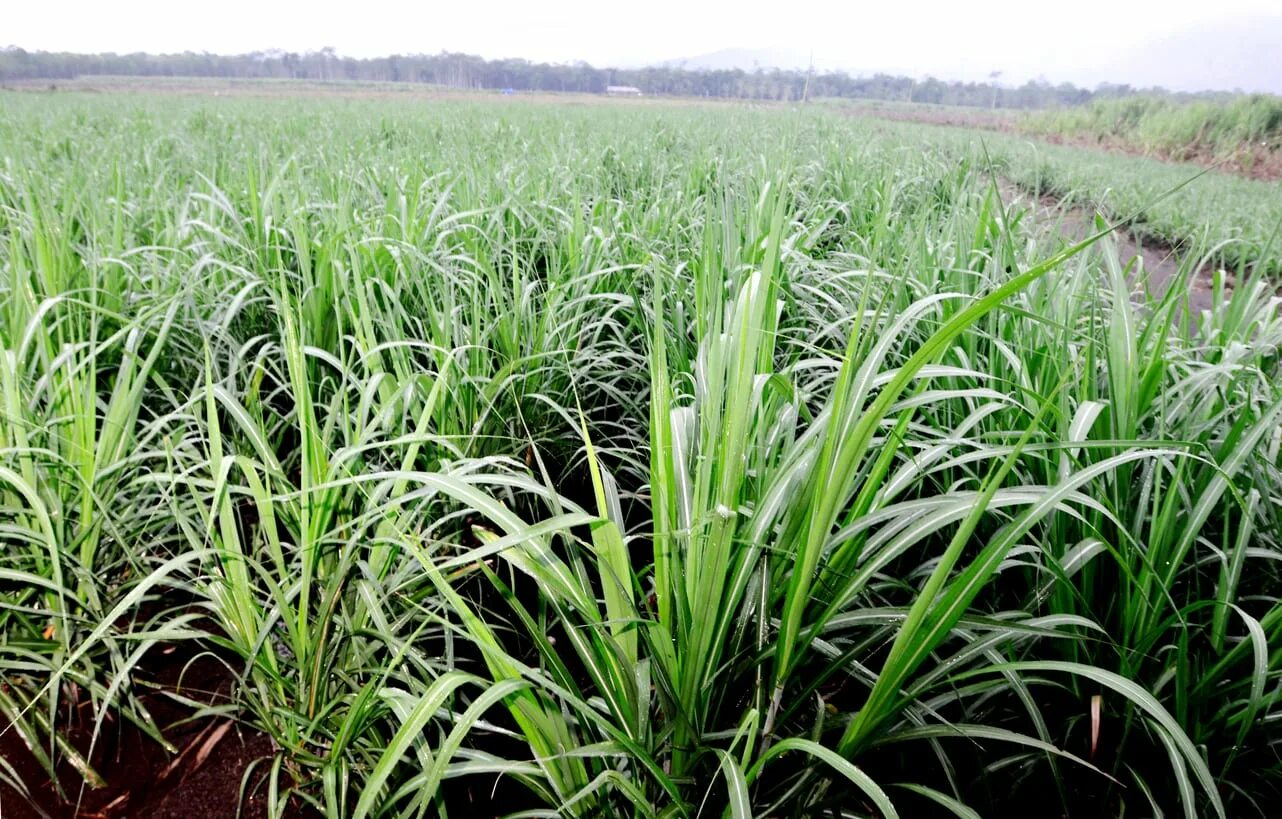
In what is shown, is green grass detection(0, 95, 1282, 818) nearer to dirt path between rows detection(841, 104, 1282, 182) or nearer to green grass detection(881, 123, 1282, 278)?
green grass detection(881, 123, 1282, 278)

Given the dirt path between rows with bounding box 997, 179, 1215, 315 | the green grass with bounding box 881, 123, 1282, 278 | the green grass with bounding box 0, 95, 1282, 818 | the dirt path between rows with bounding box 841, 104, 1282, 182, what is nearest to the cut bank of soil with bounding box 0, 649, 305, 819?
the green grass with bounding box 0, 95, 1282, 818

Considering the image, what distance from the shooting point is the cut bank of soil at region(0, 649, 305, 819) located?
2.55ft

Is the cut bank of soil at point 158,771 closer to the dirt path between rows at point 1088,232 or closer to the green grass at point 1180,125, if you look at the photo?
the dirt path between rows at point 1088,232

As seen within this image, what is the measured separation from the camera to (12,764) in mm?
814

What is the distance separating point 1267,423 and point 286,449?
4.83ft

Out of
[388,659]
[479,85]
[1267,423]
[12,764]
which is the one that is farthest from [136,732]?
[479,85]

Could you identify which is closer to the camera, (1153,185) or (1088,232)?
(1088,232)

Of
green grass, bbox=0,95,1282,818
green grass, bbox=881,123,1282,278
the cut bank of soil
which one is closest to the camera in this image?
green grass, bbox=0,95,1282,818

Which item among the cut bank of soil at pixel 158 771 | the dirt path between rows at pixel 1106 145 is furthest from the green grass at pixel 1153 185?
the cut bank of soil at pixel 158 771

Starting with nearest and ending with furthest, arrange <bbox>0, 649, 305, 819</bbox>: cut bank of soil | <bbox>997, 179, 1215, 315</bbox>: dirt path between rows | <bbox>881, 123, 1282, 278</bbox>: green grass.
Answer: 1. <bbox>0, 649, 305, 819</bbox>: cut bank of soil
2. <bbox>997, 179, 1215, 315</bbox>: dirt path between rows
3. <bbox>881, 123, 1282, 278</bbox>: green grass

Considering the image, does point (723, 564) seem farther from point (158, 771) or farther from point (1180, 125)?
point (1180, 125)

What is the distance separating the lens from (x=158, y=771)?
0.82 meters

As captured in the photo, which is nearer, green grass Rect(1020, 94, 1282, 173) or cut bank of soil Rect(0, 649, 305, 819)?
cut bank of soil Rect(0, 649, 305, 819)

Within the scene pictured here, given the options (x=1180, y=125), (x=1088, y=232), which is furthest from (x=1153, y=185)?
(x=1180, y=125)
